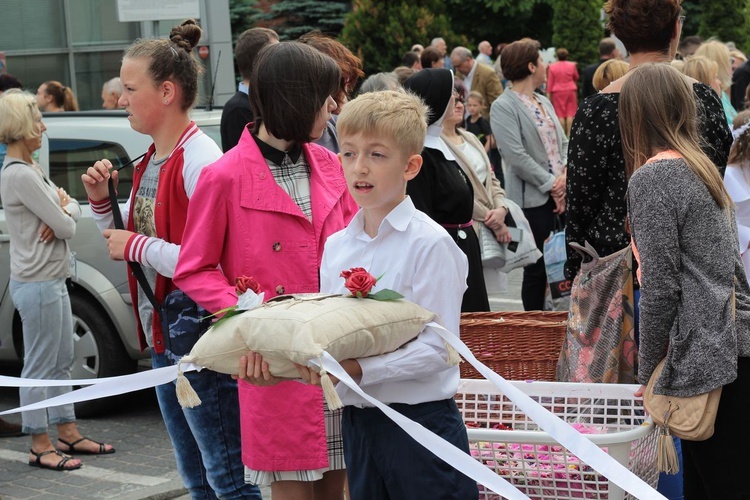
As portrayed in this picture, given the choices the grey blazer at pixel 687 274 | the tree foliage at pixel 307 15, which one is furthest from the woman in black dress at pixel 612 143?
the tree foliage at pixel 307 15

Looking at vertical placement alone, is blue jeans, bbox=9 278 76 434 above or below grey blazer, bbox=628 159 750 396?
below

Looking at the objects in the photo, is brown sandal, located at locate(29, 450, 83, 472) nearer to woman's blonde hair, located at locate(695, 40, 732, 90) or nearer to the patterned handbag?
the patterned handbag

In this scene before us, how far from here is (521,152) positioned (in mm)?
8227

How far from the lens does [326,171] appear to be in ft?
13.0

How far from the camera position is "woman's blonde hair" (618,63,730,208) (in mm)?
3635

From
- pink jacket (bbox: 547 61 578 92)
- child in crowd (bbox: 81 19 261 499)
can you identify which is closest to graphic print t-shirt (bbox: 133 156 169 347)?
child in crowd (bbox: 81 19 261 499)

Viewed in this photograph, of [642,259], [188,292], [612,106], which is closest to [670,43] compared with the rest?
[612,106]

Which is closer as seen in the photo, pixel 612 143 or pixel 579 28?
pixel 612 143

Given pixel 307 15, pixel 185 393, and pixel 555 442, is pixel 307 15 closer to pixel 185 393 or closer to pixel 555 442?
pixel 555 442

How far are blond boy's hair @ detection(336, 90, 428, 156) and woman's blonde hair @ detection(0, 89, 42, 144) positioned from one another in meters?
3.56

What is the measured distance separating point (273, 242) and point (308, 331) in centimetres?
94

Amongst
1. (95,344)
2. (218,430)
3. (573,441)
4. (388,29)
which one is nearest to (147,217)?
(218,430)

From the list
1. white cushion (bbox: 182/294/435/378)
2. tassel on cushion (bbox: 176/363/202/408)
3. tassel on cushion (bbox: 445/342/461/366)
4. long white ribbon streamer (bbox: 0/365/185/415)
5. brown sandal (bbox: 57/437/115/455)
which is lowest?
brown sandal (bbox: 57/437/115/455)

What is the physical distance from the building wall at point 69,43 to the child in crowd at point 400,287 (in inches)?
515
